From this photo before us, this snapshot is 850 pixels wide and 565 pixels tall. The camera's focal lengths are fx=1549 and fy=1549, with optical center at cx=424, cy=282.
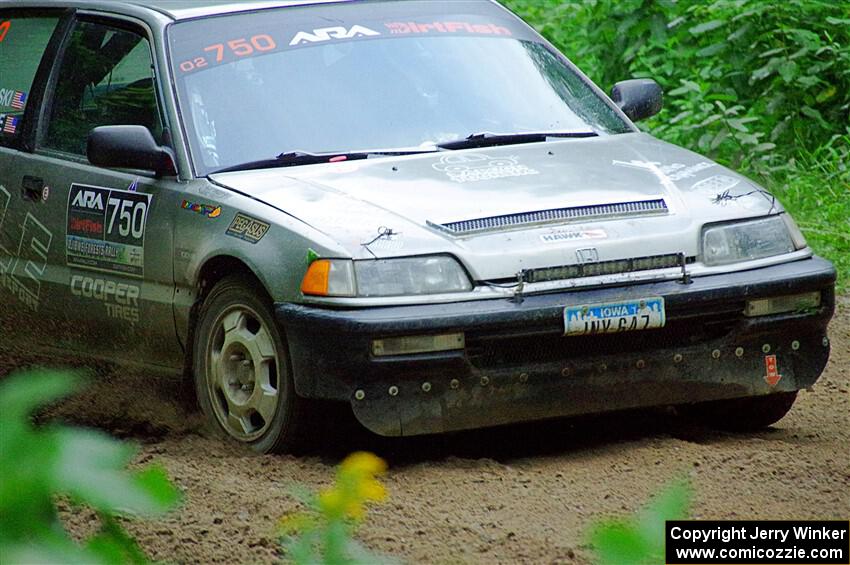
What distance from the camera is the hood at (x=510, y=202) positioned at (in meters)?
4.91

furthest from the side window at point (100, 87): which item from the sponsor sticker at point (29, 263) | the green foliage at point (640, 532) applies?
the green foliage at point (640, 532)

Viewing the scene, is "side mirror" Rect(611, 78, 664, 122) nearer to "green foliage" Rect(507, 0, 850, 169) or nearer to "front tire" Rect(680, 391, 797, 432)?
"front tire" Rect(680, 391, 797, 432)

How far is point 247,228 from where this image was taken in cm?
516

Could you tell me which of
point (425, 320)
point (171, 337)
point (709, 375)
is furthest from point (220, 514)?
point (709, 375)

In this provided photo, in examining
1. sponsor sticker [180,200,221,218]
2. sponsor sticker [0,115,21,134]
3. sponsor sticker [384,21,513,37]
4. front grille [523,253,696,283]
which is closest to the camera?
front grille [523,253,696,283]

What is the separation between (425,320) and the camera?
4.75 metres

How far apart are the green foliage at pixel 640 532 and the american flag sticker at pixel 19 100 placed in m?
5.66

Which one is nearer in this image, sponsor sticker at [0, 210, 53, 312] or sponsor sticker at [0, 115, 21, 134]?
sponsor sticker at [0, 210, 53, 312]

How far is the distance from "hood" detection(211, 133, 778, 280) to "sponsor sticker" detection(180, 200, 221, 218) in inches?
4.1

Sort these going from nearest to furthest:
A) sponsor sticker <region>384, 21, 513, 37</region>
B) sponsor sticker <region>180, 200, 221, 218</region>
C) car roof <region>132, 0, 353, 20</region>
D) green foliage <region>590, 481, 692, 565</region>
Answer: green foliage <region>590, 481, 692, 565</region>
sponsor sticker <region>180, 200, 221, 218</region>
car roof <region>132, 0, 353, 20</region>
sponsor sticker <region>384, 21, 513, 37</region>

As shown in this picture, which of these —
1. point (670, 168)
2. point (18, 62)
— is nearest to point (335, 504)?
point (670, 168)

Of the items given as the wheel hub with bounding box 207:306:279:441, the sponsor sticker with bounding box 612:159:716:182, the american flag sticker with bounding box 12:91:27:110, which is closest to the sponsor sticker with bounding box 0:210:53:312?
the american flag sticker with bounding box 12:91:27:110

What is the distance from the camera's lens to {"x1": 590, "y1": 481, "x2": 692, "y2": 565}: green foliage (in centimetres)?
128

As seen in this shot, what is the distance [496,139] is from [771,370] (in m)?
1.39
